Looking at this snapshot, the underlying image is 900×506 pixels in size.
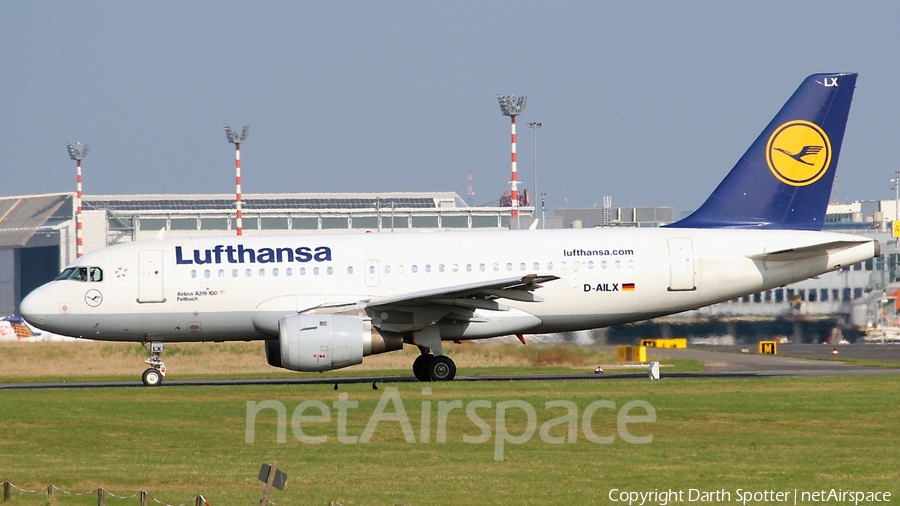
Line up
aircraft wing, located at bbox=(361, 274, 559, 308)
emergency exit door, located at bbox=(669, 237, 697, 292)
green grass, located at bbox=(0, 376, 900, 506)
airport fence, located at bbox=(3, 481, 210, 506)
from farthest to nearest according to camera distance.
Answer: emergency exit door, located at bbox=(669, 237, 697, 292) < aircraft wing, located at bbox=(361, 274, 559, 308) < green grass, located at bbox=(0, 376, 900, 506) < airport fence, located at bbox=(3, 481, 210, 506)

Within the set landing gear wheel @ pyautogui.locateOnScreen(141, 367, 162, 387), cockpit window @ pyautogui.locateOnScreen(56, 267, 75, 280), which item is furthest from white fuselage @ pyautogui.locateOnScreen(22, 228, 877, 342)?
landing gear wheel @ pyautogui.locateOnScreen(141, 367, 162, 387)

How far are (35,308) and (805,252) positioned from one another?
18670mm

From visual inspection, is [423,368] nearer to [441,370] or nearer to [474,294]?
[441,370]

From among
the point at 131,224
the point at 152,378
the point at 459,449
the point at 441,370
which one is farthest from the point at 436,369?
the point at 131,224

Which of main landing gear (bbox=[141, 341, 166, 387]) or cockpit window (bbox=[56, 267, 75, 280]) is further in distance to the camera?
cockpit window (bbox=[56, 267, 75, 280])

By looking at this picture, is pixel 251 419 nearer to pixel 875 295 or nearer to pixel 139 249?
pixel 139 249

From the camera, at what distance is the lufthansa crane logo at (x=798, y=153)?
29438 mm

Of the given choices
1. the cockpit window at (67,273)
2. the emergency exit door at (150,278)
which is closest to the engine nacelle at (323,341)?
the emergency exit door at (150,278)

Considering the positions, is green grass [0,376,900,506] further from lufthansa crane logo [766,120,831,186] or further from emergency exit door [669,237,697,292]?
lufthansa crane logo [766,120,831,186]

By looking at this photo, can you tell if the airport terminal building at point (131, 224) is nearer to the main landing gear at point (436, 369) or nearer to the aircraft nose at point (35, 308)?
the aircraft nose at point (35, 308)

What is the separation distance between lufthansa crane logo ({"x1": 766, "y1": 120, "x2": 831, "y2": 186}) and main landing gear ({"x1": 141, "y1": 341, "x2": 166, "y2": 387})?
52.2 ft

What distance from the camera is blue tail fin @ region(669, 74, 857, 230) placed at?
2939 cm

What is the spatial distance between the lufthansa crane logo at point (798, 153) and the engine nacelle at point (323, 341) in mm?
11162

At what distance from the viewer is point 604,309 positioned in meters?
28.5
